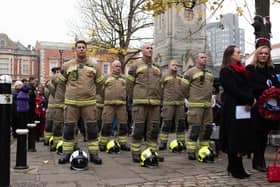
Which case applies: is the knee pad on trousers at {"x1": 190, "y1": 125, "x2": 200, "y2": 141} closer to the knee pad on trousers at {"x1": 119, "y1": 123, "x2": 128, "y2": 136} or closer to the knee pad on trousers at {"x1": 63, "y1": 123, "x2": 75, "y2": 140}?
the knee pad on trousers at {"x1": 119, "y1": 123, "x2": 128, "y2": 136}

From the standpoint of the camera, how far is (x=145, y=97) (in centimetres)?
724

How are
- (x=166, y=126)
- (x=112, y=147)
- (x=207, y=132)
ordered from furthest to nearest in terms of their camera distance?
(x=166, y=126)
(x=112, y=147)
(x=207, y=132)

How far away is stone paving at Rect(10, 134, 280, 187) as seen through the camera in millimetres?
5496

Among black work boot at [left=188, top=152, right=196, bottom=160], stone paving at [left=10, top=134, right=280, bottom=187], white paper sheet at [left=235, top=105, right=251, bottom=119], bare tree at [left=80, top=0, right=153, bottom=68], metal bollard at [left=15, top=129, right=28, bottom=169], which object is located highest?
bare tree at [left=80, top=0, right=153, bottom=68]

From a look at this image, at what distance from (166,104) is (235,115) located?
3933mm

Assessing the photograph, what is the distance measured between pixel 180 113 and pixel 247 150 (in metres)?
3.95

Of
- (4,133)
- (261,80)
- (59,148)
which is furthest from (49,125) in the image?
(261,80)

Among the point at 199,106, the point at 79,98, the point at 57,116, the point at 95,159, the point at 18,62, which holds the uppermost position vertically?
the point at 18,62

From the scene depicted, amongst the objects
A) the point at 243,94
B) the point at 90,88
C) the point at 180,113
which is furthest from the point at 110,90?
the point at 243,94

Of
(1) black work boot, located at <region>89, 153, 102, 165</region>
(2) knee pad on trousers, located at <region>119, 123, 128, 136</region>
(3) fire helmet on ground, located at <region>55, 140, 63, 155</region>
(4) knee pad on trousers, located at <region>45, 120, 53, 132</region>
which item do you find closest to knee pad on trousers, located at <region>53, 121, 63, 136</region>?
(3) fire helmet on ground, located at <region>55, 140, 63, 155</region>

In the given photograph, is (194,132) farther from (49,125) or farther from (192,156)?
(49,125)

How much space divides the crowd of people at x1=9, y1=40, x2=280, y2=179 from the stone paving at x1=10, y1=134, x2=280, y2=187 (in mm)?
270

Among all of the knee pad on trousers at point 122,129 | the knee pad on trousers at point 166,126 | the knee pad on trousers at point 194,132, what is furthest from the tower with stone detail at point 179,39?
the knee pad on trousers at point 194,132

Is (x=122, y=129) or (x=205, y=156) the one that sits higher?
(x=122, y=129)
